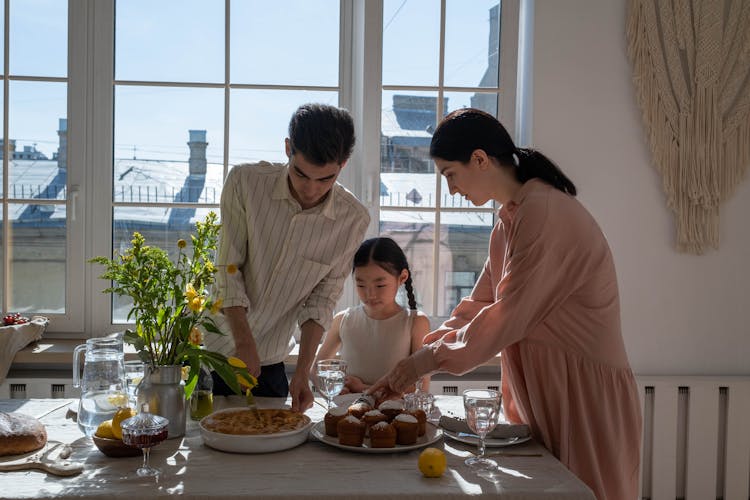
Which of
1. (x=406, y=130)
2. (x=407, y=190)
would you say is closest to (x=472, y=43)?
(x=406, y=130)

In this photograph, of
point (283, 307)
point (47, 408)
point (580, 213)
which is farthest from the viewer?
point (283, 307)

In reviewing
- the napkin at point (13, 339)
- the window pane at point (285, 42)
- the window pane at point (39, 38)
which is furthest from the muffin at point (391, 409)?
the window pane at point (39, 38)

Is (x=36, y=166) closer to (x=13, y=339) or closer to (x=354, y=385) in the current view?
(x=13, y=339)

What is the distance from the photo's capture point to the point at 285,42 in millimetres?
3268

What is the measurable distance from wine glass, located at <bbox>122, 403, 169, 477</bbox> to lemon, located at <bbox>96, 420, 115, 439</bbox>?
0.29 feet

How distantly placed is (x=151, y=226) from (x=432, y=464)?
216 centimetres

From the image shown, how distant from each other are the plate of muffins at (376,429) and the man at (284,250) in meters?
0.28

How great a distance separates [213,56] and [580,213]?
6.67 ft

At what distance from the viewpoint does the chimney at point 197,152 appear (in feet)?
10.6

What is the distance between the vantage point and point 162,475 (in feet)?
4.76

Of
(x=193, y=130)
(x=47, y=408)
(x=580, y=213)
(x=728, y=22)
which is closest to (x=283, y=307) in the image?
(x=47, y=408)

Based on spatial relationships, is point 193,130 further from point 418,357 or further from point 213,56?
point 418,357

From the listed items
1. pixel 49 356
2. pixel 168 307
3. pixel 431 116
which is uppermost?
pixel 431 116

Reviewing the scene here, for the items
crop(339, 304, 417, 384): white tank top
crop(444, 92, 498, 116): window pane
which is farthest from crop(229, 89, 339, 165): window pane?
crop(339, 304, 417, 384): white tank top
